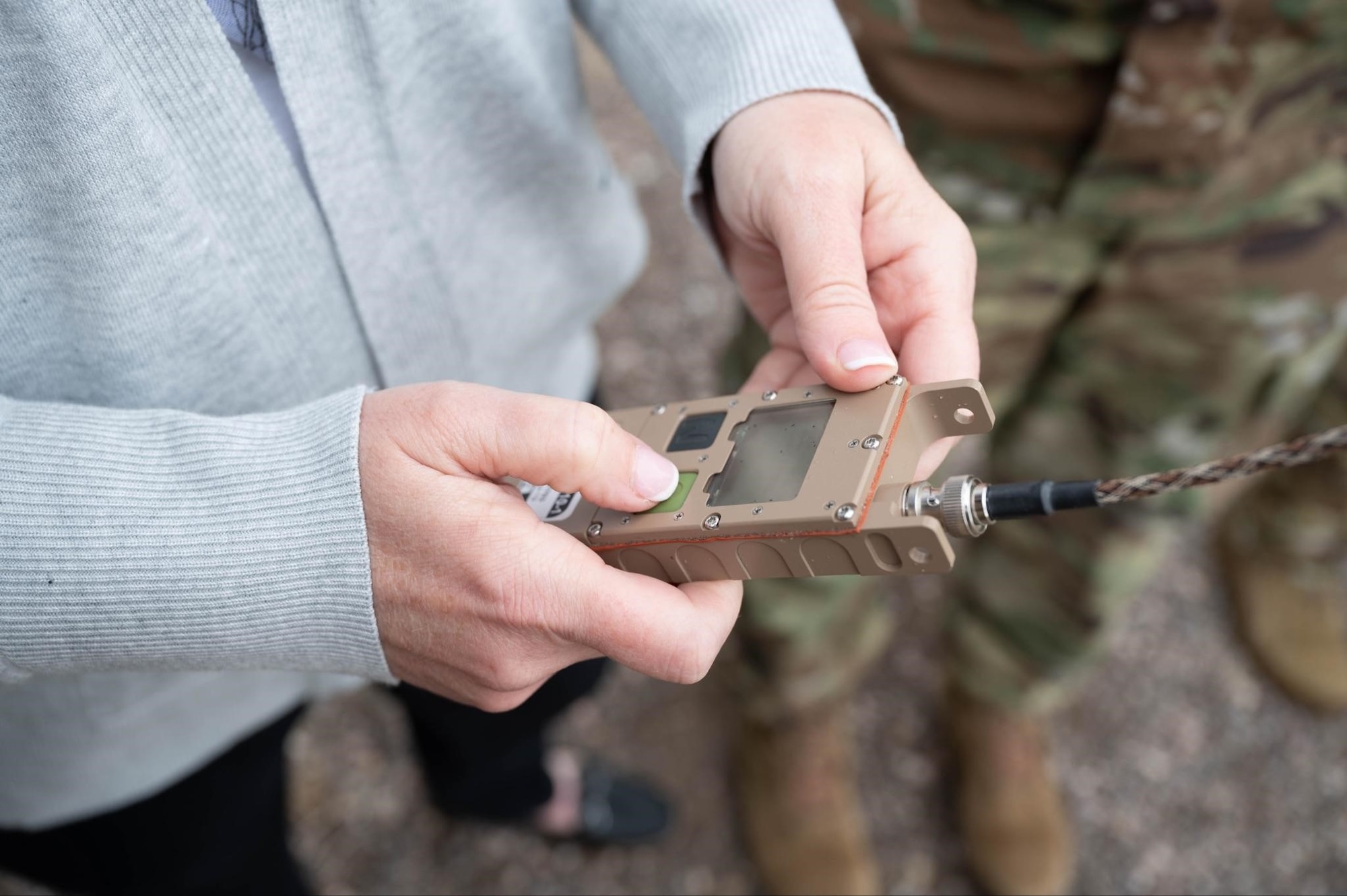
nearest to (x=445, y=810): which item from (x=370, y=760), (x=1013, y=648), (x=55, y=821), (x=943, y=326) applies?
(x=370, y=760)

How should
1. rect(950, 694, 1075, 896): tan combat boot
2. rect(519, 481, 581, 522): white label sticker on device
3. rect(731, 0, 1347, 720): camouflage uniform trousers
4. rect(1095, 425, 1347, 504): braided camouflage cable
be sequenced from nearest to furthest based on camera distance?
rect(1095, 425, 1347, 504): braided camouflage cable
rect(519, 481, 581, 522): white label sticker on device
rect(731, 0, 1347, 720): camouflage uniform trousers
rect(950, 694, 1075, 896): tan combat boot

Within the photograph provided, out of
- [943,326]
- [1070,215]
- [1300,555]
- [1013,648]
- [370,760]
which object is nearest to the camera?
[943,326]

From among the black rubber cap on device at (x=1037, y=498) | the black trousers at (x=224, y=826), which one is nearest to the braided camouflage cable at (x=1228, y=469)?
the black rubber cap on device at (x=1037, y=498)

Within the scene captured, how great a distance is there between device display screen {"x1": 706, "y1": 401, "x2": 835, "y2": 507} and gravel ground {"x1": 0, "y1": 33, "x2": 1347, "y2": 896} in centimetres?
166

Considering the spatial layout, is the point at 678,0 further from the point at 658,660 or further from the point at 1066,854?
the point at 1066,854

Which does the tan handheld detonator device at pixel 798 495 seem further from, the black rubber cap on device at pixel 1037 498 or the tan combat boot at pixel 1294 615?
the tan combat boot at pixel 1294 615

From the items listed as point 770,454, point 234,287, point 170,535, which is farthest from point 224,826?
point 770,454

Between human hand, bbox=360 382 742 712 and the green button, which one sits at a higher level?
human hand, bbox=360 382 742 712

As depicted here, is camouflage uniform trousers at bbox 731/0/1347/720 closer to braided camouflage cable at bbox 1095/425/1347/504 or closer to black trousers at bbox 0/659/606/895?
black trousers at bbox 0/659/606/895

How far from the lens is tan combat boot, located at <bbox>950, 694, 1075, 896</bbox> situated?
231 cm

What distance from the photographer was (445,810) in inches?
92.2

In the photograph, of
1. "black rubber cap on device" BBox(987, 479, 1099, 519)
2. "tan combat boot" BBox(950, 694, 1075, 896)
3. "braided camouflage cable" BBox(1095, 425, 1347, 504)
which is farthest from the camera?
"tan combat boot" BBox(950, 694, 1075, 896)

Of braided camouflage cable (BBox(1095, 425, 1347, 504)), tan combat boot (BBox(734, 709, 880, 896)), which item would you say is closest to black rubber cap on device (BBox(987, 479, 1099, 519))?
braided camouflage cable (BBox(1095, 425, 1347, 504))

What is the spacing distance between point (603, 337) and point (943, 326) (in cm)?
244
